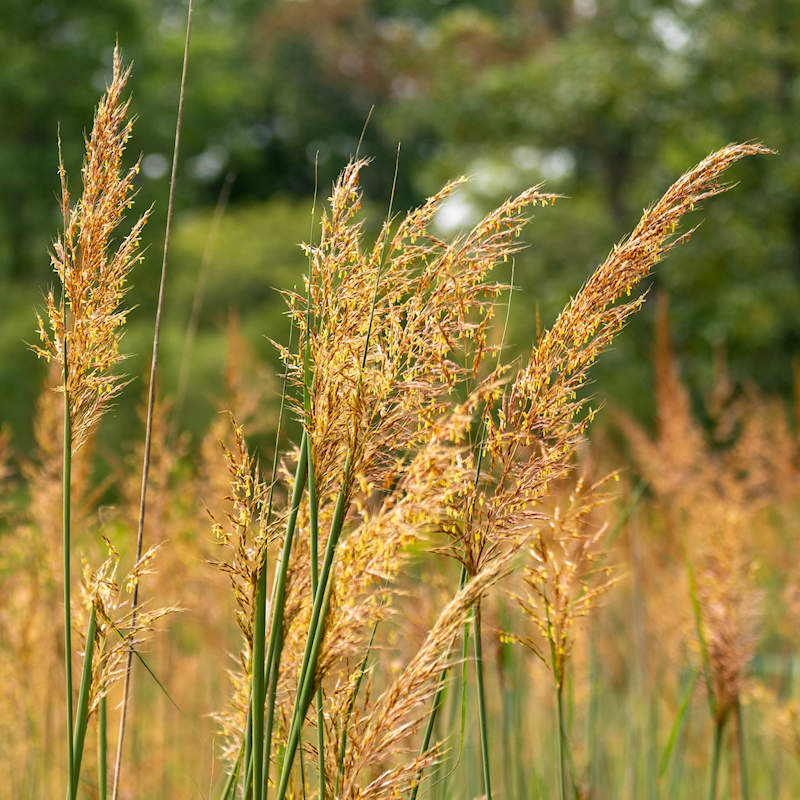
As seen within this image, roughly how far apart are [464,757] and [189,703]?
1.47 meters

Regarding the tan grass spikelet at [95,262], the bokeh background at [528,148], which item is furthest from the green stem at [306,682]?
the bokeh background at [528,148]

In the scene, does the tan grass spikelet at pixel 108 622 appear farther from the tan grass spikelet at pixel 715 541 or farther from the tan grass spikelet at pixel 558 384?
the tan grass spikelet at pixel 715 541

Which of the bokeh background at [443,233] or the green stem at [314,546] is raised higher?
the bokeh background at [443,233]

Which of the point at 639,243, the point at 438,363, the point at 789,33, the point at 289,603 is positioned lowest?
the point at 289,603

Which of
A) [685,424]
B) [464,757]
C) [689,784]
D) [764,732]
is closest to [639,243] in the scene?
[464,757]

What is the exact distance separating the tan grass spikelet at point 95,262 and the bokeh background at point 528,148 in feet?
17.7

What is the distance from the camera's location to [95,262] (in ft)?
3.57

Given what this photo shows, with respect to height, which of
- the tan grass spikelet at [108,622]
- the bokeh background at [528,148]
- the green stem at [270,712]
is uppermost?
the bokeh background at [528,148]

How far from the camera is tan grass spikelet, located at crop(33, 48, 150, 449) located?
1.07 metres

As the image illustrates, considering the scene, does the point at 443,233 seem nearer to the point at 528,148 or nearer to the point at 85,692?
the point at 528,148

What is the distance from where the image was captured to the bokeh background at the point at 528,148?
12.4 metres

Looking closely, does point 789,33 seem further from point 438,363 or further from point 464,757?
point 438,363

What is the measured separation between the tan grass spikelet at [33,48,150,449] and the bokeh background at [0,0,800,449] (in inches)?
212

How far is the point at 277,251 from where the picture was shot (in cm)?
2289
